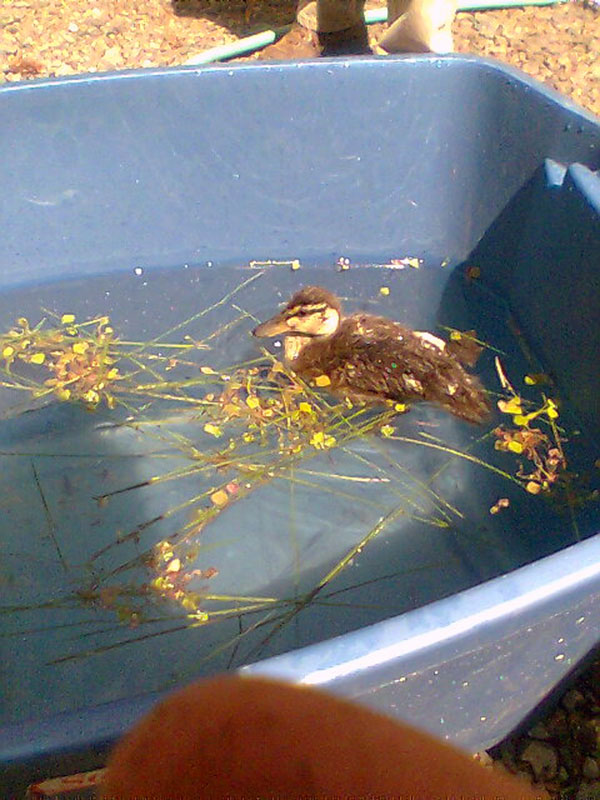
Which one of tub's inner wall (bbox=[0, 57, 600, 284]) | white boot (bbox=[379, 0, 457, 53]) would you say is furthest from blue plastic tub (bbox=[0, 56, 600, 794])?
white boot (bbox=[379, 0, 457, 53])

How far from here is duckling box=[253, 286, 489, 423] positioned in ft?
7.87

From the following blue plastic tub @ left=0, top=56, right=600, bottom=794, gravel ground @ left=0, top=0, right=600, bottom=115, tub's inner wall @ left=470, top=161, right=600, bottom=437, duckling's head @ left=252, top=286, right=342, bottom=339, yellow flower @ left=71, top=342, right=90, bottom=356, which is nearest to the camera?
blue plastic tub @ left=0, top=56, right=600, bottom=794

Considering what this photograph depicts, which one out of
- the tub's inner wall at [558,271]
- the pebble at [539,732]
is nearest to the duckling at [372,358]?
the tub's inner wall at [558,271]

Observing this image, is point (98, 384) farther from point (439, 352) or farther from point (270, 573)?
point (439, 352)

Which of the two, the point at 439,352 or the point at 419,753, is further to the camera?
the point at 439,352

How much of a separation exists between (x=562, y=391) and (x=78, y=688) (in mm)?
1768

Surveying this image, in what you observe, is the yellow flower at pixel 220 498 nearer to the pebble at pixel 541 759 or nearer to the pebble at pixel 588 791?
the pebble at pixel 541 759

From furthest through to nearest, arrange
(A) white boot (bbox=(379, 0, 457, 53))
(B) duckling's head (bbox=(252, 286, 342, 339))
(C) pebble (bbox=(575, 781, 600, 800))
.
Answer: (A) white boot (bbox=(379, 0, 457, 53))
(B) duckling's head (bbox=(252, 286, 342, 339))
(C) pebble (bbox=(575, 781, 600, 800))

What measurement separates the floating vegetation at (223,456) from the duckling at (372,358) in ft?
0.20

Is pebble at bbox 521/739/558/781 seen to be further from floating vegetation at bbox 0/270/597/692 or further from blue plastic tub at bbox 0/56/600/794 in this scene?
floating vegetation at bbox 0/270/597/692

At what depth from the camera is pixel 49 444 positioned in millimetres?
2500

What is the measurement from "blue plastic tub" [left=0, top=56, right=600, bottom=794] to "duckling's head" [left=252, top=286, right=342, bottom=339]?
0.21 m

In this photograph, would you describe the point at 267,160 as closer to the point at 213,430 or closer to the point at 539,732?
the point at 213,430

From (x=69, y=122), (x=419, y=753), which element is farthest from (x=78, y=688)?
(x=69, y=122)
